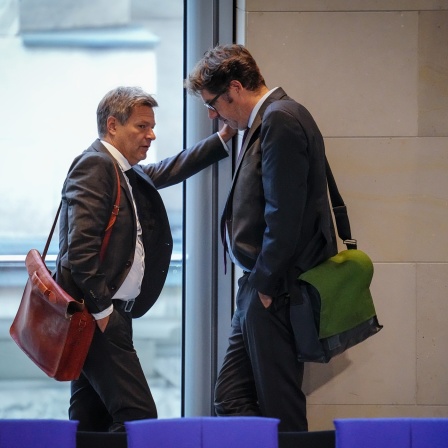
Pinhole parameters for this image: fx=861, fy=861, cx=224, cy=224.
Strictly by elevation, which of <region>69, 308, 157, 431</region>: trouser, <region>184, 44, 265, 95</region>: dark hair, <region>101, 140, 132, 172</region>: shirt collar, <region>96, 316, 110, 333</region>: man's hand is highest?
A: <region>184, 44, 265, 95</region>: dark hair

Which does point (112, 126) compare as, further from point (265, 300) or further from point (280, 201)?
point (265, 300)

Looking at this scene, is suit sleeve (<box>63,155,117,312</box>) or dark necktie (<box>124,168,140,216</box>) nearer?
suit sleeve (<box>63,155,117,312</box>)

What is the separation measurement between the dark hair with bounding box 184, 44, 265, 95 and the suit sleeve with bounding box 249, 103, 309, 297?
27cm

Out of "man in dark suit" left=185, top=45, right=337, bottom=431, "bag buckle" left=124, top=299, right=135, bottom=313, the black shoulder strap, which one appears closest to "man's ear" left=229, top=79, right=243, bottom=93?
"man in dark suit" left=185, top=45, right=337, bottom=431

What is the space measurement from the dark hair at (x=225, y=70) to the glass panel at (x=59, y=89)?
2.50ft

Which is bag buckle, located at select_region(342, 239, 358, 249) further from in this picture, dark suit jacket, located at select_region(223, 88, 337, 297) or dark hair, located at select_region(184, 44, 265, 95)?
dark hair, located at select_region(184, 44, 265, 95)

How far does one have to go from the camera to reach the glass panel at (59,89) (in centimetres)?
434

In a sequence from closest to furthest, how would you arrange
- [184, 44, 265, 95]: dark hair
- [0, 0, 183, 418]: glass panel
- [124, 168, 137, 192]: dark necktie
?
[184, 44, 265, 95]: dark hair
[124, 168, 137, 192]: dark necktie
[0, 0, 183, 418]: glass panel

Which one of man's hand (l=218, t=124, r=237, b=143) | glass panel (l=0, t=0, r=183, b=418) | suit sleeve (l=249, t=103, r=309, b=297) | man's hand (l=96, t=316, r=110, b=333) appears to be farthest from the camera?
glass panel (l=0, t=0, r=183, b=418)

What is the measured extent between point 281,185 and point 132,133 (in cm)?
75

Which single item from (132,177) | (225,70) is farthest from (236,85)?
(132,177)

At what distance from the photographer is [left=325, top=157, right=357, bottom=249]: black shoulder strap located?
3.84 meters

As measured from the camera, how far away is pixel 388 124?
410cm

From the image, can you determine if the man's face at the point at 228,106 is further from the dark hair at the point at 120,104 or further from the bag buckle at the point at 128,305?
the bag buckle at the point at 128,305
